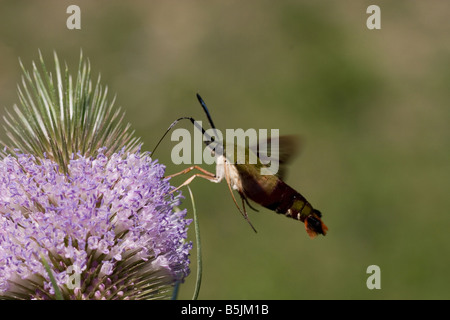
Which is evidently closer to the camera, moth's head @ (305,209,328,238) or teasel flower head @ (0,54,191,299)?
teasel flower head @ (0,54,191,299)

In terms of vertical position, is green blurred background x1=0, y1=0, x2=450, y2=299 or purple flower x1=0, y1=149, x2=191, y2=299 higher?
green blurred background x1=0, y1=0, x2=450, y2=299

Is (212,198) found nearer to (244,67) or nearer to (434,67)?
(244,67)

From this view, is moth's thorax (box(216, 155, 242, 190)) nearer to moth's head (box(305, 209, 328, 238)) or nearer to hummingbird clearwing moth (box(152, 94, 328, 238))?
hummingbird clearwing moth (box(152, 94, 328, 238))

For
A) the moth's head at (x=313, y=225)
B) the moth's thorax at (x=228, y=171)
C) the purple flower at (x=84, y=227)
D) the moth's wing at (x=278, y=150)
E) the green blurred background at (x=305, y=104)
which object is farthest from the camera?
the green blurred background at (x=305, y=104)

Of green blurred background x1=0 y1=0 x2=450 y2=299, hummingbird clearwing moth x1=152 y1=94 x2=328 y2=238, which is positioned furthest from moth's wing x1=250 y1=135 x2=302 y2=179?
green blurred background x1=0 y1=0 x2=450 y2=299

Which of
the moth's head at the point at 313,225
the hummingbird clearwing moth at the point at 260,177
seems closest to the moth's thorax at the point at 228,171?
the hummingbird clearwing moth at the point at 260,177

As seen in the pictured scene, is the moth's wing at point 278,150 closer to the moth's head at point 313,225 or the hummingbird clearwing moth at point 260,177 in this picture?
the hummingbird clearwing moth at point 260,177

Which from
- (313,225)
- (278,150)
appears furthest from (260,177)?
(313,225)

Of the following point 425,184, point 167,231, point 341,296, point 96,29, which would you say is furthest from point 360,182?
point 167,231
